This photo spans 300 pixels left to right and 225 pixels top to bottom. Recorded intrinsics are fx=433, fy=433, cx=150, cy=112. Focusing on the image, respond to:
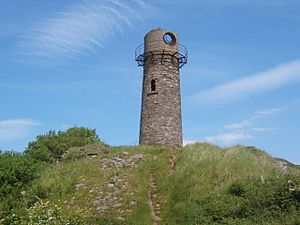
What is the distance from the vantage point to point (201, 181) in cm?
1948

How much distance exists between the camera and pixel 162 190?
20.3 meters

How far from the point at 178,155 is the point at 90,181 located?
622cm

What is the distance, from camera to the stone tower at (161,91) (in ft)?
95.9

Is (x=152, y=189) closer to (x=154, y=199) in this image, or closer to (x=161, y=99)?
(x=154, y=199)

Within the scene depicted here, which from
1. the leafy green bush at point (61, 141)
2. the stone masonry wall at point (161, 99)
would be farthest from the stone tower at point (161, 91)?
the leafy green bush at point (61, 141)

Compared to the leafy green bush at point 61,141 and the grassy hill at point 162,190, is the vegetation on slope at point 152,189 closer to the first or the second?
the grassy hill at point 162,190

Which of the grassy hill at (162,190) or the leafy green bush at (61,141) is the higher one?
the leafy green bush at (61,141)

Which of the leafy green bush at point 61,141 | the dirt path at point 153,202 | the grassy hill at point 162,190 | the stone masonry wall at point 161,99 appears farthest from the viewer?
the leafy green bush at point 61,141

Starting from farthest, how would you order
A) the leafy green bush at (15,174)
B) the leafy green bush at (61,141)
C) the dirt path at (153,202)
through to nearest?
the leafy green bush at (61,141), the leafy green bush at (15,174), the dirt path at (153,202)

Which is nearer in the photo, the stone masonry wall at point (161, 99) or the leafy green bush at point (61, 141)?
the stone masonry wall at point (161, 99)

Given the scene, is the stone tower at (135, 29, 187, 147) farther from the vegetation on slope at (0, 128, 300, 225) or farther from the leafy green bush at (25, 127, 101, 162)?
the leafy green bush at (25, 127, 101, 162)

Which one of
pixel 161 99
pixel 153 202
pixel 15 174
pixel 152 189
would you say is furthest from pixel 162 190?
pixel 161 99

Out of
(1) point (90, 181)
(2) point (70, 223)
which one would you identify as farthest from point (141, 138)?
(2) point (70, 223)

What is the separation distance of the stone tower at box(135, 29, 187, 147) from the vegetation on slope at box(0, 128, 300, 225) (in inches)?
94.7
